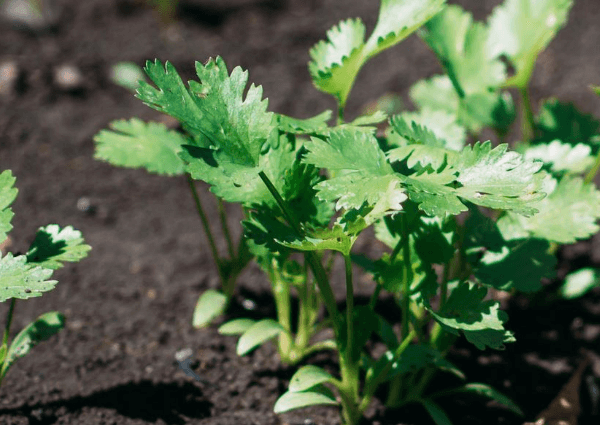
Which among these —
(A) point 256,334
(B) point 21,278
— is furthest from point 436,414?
(B) point 21,278

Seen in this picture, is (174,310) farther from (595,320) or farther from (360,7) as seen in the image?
(360,7)

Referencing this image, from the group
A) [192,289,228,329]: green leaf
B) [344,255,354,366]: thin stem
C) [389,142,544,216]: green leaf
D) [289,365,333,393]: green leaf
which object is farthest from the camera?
[192,289,228,329]: green leaf

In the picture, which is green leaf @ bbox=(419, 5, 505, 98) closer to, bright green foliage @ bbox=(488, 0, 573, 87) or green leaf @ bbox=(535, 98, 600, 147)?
bright green foliage @ bbox=(488, 0, 573, 87)

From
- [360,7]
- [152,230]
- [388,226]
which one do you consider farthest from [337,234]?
[360,7]

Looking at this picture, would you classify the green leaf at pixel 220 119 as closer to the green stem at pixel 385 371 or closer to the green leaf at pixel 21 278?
the green leaf at pixel 21 278

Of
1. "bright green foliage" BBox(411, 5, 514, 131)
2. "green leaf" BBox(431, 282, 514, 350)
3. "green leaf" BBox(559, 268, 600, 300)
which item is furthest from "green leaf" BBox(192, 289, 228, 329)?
"green leaf" BBox(559, 268, 600, 300)

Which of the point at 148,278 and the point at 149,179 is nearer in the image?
the point at 148,278

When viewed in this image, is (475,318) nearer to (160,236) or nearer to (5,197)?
(5,197)

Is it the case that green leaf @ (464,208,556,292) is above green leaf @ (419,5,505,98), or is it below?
below
